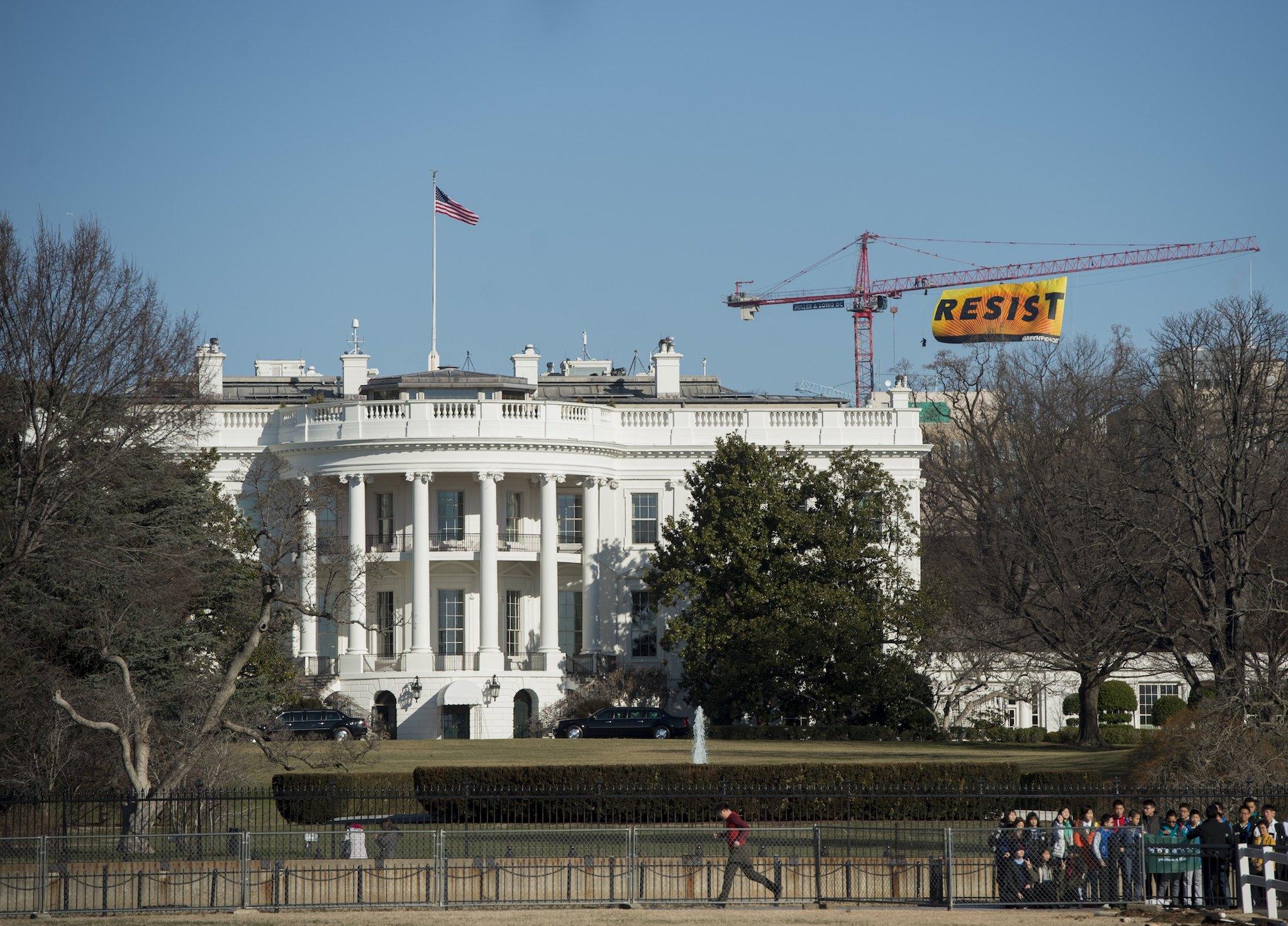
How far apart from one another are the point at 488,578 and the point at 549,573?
2358 mm

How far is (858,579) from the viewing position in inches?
2360

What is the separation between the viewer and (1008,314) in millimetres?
133750

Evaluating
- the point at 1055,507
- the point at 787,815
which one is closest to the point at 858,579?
the point at 1055,507

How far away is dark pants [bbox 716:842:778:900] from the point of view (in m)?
27.8

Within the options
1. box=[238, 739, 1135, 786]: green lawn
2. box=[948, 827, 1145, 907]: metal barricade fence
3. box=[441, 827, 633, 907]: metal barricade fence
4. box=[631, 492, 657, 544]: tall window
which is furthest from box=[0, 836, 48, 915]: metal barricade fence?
box=[631, 492, 657, 544]: tall window

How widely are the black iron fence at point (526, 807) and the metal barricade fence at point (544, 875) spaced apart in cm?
201

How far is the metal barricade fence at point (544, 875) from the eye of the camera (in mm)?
27922

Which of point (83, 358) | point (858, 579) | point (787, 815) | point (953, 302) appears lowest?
point (787, 815)

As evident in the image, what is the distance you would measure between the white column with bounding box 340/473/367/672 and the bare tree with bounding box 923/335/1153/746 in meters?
19.2

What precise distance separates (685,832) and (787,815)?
7.84 m

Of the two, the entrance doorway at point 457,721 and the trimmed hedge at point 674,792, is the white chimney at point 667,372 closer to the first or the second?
the entrance doorway at point 457,721

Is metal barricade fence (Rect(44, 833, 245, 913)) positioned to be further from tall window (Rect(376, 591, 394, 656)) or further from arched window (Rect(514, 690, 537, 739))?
tall window (Rect(376, 591, 394, 656))

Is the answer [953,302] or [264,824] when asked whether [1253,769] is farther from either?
[953,302]

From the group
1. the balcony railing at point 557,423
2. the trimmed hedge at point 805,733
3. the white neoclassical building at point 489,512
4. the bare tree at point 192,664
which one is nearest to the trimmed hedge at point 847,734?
the trimmed hedge at point 805,733
